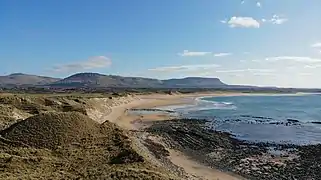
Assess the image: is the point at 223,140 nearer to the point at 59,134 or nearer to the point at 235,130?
the point at 235,130

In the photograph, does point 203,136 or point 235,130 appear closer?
point 203,136

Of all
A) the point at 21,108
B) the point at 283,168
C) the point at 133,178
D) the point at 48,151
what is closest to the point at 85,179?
the point at 133,178

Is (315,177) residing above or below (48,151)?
below

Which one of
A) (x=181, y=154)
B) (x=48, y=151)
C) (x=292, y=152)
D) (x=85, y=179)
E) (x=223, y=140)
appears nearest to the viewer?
(x=85, y=179)

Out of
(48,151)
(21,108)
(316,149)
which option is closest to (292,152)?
(316,149)

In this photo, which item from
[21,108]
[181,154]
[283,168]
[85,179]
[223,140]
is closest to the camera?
[85,179]

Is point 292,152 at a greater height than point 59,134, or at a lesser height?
lesser

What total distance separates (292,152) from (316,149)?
3.02 metres

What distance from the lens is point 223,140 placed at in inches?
1588

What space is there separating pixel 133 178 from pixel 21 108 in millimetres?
30699

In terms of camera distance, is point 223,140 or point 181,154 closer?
point 181,154

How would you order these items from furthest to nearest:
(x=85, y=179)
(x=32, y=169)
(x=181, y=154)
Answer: (x=181, y=154), (x=32, y=169), (x=85, y=179)

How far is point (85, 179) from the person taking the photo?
761 inches

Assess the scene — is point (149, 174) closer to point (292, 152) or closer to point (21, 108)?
point (292, 152)
